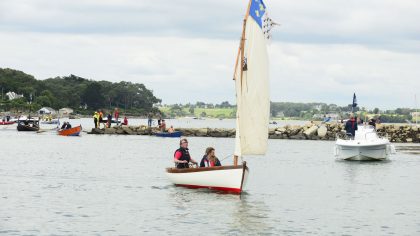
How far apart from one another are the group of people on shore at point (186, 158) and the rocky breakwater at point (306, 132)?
7251cm

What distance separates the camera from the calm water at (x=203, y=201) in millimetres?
29516

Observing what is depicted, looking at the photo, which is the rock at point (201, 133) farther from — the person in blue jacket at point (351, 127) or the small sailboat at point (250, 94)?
the small sailboat at point (250, 94)

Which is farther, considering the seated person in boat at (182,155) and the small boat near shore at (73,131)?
the small boat near shore at (73,131)

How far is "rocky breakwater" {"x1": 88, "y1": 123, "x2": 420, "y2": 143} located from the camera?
112 m

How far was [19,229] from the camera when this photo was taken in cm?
2812

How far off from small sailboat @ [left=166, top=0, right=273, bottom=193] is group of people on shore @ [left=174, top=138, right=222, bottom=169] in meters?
0.69

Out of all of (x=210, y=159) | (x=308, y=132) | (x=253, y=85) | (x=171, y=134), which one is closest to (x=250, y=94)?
(x=253, y=85)

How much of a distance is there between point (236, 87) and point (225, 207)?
5.31 metres

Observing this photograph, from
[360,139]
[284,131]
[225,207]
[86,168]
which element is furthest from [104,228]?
[284,131]

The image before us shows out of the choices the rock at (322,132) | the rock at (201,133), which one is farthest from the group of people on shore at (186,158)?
the rock at (201,133)

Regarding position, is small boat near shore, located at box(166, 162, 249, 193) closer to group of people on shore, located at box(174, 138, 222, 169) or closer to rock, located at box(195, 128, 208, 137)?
group of people on shore, located at box(174, 138, 222, 169)

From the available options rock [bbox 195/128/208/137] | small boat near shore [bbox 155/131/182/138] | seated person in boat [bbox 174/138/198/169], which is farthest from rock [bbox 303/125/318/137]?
seated person in boat [bbox 174/138/198/169]

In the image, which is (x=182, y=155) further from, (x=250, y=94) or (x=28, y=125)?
(x=28, y=125)

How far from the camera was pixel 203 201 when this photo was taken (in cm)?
3597
